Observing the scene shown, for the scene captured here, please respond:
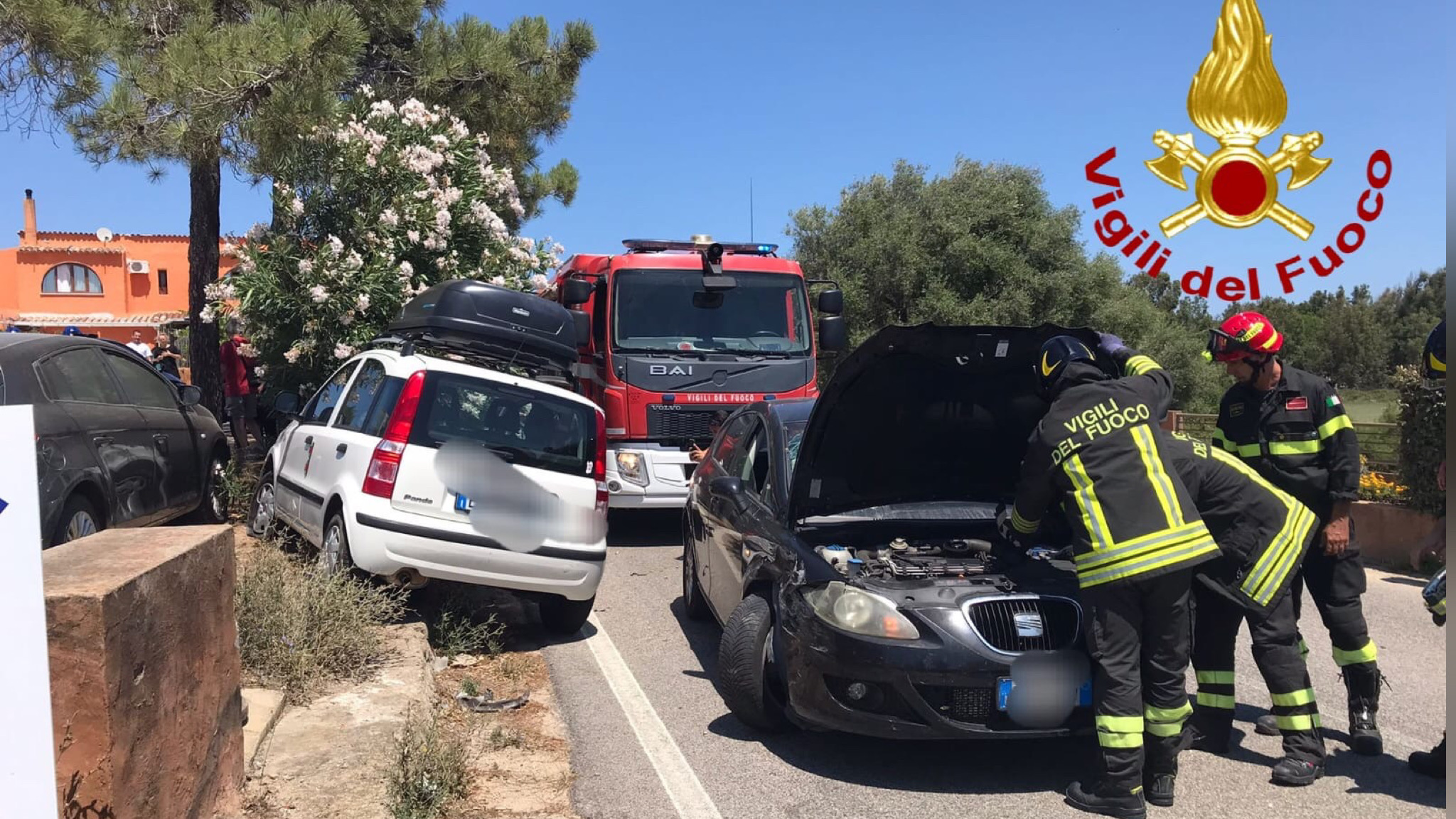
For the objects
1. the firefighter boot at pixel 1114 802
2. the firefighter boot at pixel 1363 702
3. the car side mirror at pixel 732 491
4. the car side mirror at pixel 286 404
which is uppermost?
the car side mirror at pixel 286 404

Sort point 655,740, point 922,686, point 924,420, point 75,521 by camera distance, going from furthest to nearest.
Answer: point 75,521, point 924,420, point 655,740, point 922,686

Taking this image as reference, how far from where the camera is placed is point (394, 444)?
626cm

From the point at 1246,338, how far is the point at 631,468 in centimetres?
625

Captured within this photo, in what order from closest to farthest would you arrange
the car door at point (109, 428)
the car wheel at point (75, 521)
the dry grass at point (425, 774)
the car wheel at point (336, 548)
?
the dry grass at point (425, 774)
the car wheel at point (75, 521)
the car wheel at point (336, 548)
the car door at point (109, 428)

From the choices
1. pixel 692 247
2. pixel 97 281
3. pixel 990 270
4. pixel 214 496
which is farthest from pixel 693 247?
pixel 97 281

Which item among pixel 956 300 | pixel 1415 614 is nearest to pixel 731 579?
pixel 1415 614

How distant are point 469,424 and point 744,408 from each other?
5.75ft

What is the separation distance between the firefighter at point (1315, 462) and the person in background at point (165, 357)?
14.0m

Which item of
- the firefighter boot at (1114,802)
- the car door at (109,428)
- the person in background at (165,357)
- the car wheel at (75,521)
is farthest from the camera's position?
the person in background at (165,357)

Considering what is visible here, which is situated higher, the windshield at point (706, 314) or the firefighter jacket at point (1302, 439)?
the windshield at point (706, 314)

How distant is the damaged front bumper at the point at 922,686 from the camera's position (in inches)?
167

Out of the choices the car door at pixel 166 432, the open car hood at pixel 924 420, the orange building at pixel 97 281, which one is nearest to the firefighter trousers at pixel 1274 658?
the open car hood at pixel 924 420

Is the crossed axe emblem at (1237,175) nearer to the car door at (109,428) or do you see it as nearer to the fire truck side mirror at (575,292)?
the fire truck side mirror at (575,292)

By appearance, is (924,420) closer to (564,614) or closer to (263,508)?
(564,614)
